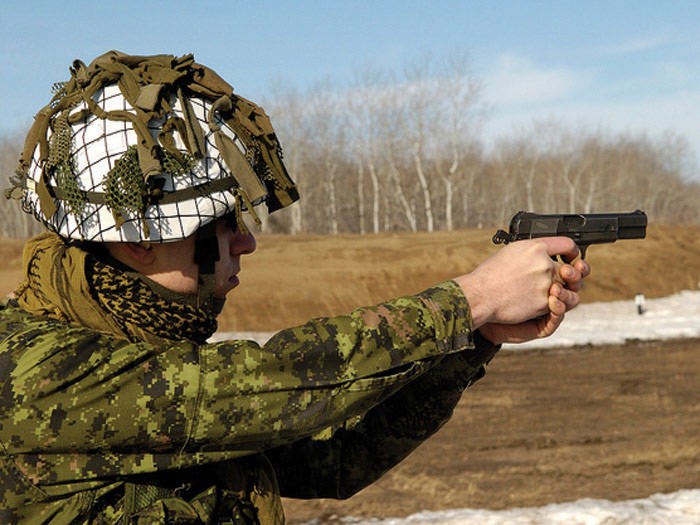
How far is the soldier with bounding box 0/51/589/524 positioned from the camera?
1.59 metres

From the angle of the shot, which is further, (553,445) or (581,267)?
(553,445)

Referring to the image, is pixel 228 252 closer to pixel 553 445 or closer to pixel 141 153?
pixel 141 153

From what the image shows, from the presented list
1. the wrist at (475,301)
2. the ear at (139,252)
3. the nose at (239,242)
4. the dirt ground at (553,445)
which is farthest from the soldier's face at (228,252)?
the dirt ground at (553,445)

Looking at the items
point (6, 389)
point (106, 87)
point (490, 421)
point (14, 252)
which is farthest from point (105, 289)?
point (14, 252)

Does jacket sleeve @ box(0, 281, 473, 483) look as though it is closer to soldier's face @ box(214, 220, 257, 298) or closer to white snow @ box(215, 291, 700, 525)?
soldier's face @ box(214, 220, 257, 298)

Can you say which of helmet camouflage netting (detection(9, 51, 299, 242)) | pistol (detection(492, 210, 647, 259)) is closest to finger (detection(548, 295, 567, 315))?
pistol (detection(492, 210, 647, 259))

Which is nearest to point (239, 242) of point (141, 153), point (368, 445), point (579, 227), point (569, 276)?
point (141, 153)

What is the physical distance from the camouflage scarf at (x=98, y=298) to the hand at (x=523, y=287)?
0.60 m

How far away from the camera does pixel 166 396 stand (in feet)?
5.18

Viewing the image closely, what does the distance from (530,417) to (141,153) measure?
34.1 ft

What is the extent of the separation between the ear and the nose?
0.19m

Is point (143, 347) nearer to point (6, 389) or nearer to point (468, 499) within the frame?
point (6, 389)

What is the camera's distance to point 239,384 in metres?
1.60

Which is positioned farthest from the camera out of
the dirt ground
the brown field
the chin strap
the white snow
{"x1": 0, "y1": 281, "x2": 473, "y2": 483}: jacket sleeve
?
the brown field
